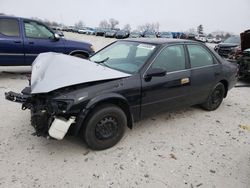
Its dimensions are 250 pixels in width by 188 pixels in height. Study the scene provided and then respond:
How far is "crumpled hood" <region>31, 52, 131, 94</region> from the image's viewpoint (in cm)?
314

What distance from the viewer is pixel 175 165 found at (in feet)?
10.8

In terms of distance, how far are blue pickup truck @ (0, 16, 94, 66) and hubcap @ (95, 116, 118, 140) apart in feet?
15.2

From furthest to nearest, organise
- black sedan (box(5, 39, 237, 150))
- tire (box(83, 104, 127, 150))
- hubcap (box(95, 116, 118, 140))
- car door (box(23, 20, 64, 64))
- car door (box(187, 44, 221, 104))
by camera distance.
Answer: car door (box(23, 20, 64, 64)) → car door (box(187, 44, 221, 104)) → hubcap (box(95, 116, 118, 140)) → tire (box(83, 104, 127, 150)) → black sedan (box(5, 39, 237, 150))

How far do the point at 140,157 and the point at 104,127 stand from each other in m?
0.67

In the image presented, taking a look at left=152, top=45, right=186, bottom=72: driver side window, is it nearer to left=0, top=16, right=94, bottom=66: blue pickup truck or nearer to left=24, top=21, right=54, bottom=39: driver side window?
left=0, top=16, right=94, bottom=66: blue pickup truck

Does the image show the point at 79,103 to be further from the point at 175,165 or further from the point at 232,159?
the point at 232,159

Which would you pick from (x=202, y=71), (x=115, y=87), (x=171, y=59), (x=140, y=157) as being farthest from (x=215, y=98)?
(x=115, y=87)

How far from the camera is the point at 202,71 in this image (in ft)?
15.4

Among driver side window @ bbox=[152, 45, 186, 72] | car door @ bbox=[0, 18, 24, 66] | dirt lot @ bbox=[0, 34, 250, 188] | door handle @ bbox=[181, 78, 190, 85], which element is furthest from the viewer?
car door @ bbox=[0, 18, 24, 66]

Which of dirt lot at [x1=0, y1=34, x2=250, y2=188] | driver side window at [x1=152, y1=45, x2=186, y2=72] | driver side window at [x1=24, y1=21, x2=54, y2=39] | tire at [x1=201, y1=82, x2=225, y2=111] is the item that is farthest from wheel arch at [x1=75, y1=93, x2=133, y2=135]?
driver side window at [x1=24, y1=21, x2=54, y2=39]

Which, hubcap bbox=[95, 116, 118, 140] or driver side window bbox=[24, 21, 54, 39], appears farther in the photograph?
driver side window bbox=[24, 21, 54, 39]

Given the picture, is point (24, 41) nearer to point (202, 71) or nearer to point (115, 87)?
point (115, 87)

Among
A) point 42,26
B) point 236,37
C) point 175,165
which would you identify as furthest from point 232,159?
point 236,37

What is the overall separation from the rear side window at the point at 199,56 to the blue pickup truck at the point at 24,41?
426cm
